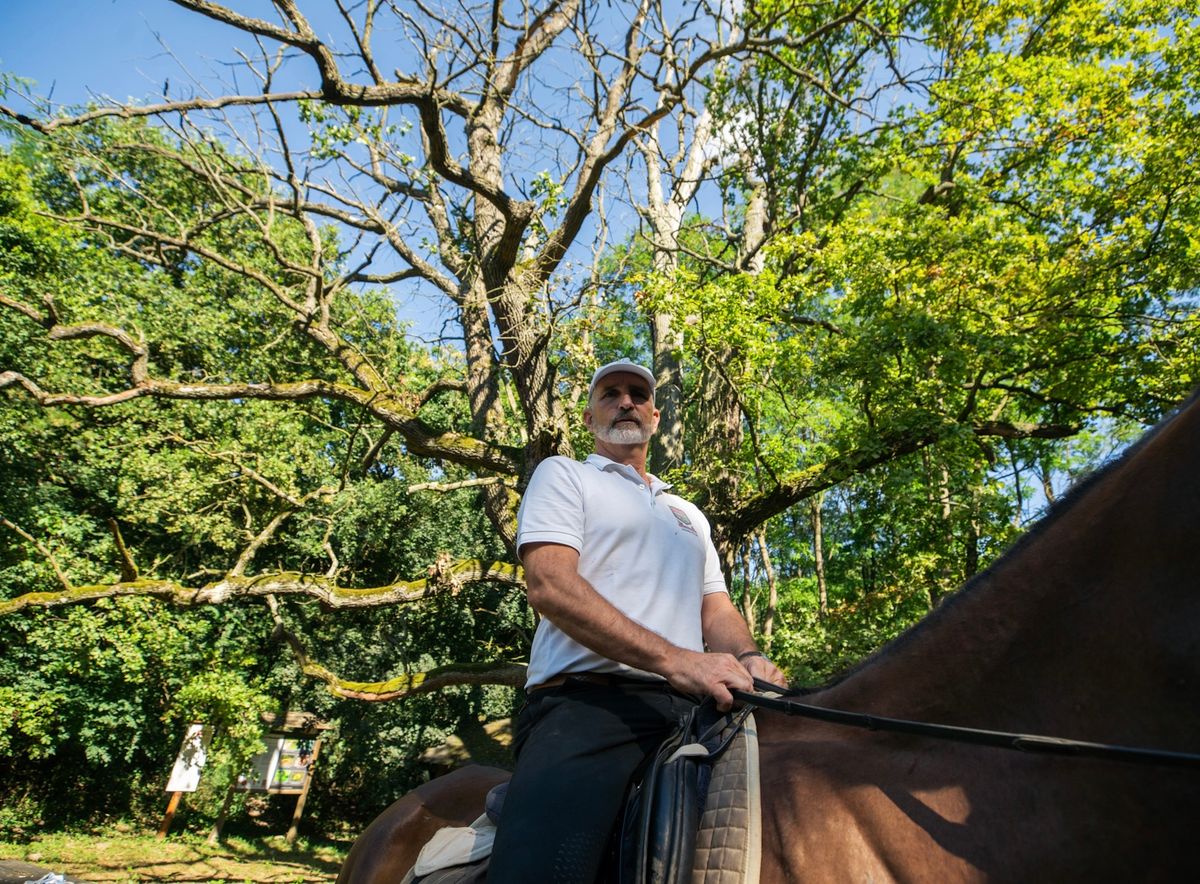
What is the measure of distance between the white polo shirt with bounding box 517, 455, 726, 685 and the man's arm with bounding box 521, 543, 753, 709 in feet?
0.72

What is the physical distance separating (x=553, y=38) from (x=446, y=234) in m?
3.01

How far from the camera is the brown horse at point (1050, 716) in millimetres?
1321

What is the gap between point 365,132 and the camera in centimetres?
842

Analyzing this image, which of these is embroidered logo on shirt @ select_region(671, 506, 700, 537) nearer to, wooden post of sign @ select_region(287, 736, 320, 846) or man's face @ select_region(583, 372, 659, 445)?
man's face @ select_region(583, 372, 659, 445)

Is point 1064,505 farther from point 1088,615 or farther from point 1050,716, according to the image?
point 1050,716

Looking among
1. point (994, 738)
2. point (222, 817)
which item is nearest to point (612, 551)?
point (994, 738)

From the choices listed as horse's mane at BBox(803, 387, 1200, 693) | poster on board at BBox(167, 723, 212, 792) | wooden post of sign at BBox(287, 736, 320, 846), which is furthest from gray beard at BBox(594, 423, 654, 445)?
wooden post of sign at BBox(287, 736, 320, 846)

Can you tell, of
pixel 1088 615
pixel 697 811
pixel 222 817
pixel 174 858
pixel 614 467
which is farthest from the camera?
pixel 222 817

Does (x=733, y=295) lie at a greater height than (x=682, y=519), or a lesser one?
greater

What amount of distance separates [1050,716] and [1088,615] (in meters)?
0.22

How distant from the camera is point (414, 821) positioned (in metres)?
3.38

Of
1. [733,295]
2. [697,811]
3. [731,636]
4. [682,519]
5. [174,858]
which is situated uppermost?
[733,295]

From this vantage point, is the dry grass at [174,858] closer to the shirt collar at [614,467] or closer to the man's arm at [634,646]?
the shirt collar at [614,467]

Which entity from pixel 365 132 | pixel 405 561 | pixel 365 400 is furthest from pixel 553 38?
pixel 405 561
